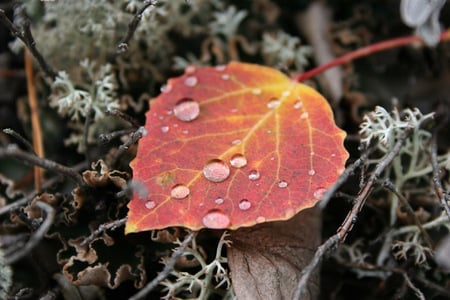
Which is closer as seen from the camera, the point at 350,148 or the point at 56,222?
the point at 56,222

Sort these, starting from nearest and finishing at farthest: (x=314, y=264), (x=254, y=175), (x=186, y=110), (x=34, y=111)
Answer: (x=314, y=264) < (x=254, y=175) < (x=186, y=110) < (x=34, y=111)

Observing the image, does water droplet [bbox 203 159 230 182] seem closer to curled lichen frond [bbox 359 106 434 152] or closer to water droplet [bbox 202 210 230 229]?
water droplet [bbox 202 210 230 229]

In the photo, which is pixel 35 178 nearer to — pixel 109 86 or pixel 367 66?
pixel 109 86

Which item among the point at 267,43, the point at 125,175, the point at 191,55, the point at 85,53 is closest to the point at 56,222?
the point at 125,175

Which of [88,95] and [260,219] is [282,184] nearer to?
[260,219]

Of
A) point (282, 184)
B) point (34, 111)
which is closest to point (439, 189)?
point (282, 184)

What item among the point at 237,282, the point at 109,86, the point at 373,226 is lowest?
the point at 373,226
